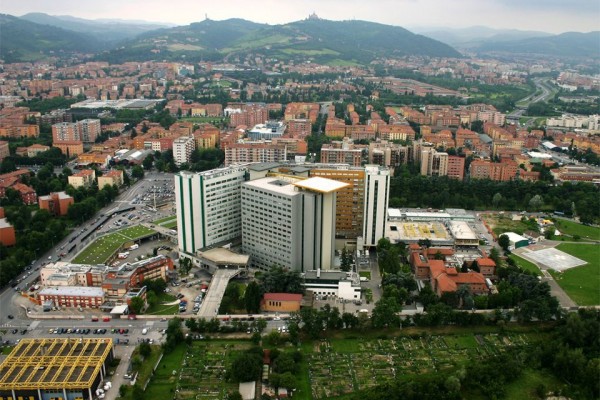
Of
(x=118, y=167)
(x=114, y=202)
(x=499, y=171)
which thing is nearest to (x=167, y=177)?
(x=118, y=167)

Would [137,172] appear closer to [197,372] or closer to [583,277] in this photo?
[197,372]

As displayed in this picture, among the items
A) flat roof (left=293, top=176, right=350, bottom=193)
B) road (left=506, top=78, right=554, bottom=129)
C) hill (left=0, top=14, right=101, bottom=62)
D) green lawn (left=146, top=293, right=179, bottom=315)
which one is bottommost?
green lawn (left=146, top=293, right=179, bottom=315)

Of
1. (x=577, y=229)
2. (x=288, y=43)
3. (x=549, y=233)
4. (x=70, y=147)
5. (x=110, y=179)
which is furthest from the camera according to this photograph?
(x=288, y=43)

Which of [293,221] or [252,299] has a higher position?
[293,221]

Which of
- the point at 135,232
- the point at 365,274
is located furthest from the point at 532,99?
the point at 135,232

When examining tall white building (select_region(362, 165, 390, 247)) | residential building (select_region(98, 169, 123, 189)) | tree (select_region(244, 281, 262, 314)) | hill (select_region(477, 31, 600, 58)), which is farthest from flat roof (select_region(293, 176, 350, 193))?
hill (select_region(477, 31, 600, 58))

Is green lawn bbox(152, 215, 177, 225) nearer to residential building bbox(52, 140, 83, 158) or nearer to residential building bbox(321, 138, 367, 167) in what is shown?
residential building bbox(321, 138, 367, 167)

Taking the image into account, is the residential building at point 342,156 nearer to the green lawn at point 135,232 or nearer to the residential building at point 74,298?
the green lawn at point 135,232
